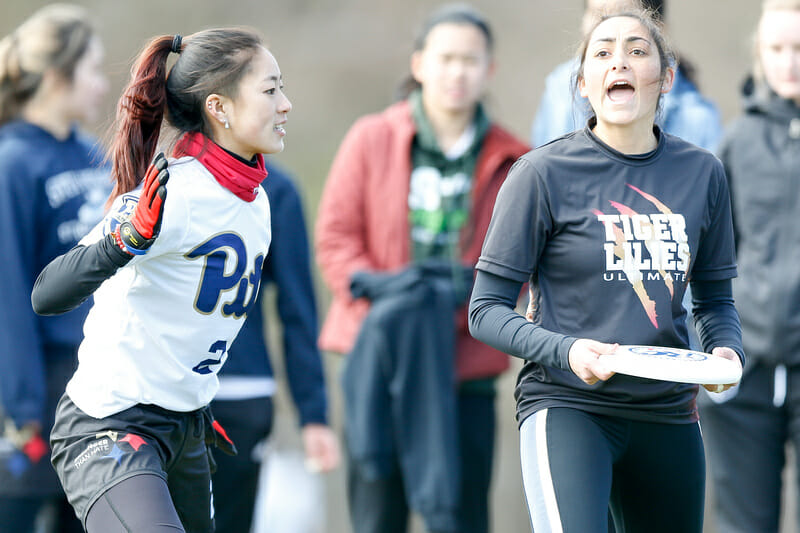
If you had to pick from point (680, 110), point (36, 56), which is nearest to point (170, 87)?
point (36, 56)

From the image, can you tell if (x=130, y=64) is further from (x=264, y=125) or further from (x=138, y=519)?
(x=138, y=519)

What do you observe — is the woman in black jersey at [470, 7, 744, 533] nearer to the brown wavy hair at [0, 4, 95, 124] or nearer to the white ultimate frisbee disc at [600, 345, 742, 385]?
the white ultimate frisbee disc at [600, 345, 742, 385]

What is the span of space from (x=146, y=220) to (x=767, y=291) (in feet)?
8.46

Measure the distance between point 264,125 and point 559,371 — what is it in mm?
1021

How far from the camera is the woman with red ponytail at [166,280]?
2.80 m

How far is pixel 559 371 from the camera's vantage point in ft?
9.38

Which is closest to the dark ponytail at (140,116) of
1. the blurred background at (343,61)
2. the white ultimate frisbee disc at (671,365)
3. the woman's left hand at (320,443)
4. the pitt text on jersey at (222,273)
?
the pitt text on jersey at (222,273)

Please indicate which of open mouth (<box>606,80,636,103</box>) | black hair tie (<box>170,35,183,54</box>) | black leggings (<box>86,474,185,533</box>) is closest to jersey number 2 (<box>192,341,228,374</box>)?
black leggings (<box>86,474,185,533</box>)

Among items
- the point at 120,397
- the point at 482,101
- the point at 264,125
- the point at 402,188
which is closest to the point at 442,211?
the point at 402,188

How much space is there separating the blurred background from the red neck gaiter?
3701 mm

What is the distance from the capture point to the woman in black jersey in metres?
2.79

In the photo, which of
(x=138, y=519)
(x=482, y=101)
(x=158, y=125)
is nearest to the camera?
(x=138, y=519)

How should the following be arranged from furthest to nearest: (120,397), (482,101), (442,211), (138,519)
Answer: (482,101) → (442,211) → (120,397) → (138,519)

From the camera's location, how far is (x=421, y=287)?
4.61m
